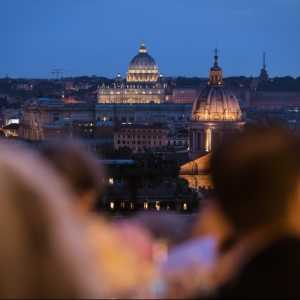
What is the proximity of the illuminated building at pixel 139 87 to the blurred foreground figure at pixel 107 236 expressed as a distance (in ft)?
428

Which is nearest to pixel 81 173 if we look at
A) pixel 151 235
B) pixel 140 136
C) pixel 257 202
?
pixel 151 235

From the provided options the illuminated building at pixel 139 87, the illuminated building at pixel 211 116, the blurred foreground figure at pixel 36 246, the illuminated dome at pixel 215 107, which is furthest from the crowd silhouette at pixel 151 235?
the illuminated building at pixel 139 87

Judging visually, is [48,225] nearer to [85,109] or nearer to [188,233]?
[188,233]

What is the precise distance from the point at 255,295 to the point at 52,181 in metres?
0.69

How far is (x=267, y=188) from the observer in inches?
141

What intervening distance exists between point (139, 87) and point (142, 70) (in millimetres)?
8663

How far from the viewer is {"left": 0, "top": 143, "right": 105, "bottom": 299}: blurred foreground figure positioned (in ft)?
10.5

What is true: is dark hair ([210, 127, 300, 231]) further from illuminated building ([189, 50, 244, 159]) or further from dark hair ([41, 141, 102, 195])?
illuminated building ([189, 50, 244, 159])

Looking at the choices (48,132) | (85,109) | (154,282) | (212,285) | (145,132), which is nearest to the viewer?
(212,285)

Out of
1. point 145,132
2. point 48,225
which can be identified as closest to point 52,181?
point 48,225

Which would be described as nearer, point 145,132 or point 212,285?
point 212,285

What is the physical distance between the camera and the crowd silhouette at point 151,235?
3.24 m

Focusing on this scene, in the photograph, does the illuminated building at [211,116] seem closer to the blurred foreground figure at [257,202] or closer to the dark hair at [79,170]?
the dark hair at [79,170]

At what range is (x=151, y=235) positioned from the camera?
433cm
